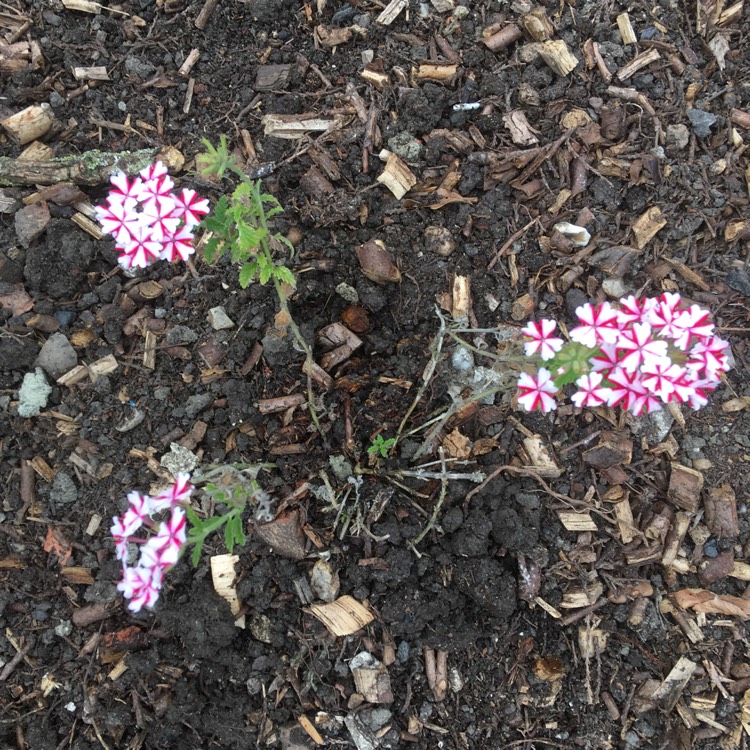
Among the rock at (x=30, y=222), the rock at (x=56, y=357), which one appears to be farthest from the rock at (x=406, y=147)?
the rock at (x=56, y=357)

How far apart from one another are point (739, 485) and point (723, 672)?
81 cm

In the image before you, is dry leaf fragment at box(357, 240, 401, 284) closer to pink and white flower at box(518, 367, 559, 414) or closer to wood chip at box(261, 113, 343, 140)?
wood chip at box(261, 113, 343, 140)

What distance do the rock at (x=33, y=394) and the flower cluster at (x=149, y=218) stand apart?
1038 millimetres

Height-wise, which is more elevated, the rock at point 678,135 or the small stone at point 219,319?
the rock at point 678,135

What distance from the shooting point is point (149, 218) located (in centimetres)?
223

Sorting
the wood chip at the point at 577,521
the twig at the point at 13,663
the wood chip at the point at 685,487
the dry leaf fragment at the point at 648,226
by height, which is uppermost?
the dry leaf fragment at the point at 648,226

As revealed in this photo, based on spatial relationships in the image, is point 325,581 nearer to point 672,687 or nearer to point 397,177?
point 672,687

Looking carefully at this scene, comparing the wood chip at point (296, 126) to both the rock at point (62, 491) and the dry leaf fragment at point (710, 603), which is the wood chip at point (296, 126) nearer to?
the rock at point (62, 491)

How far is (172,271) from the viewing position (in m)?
3.10

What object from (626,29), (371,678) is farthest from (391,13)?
(371,678)

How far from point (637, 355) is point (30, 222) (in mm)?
2740

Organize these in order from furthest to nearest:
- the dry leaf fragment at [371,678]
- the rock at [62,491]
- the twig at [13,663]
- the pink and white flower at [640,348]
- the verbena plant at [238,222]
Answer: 1. the rock at [62,491]
2. the twig at [13,663]
3. the dry leaf fragment at [371,678]
4. the verbena plant at [238,222]
5. the pink and white flower at [640,348]

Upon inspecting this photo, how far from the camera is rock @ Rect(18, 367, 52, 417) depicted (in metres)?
2.95

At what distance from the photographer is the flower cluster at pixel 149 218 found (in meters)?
2.23
